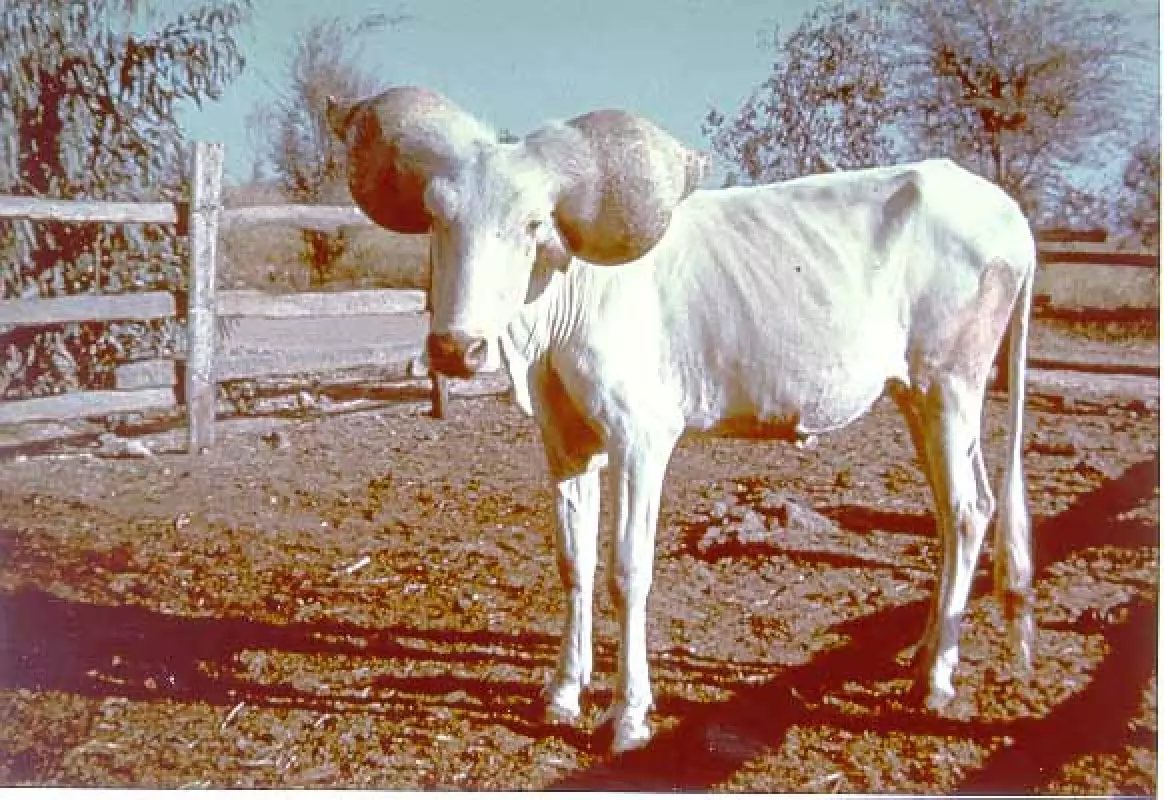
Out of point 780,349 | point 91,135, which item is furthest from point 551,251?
point 91,135

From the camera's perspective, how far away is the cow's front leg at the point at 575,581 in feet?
6.47

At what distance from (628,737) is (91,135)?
2.25 meters

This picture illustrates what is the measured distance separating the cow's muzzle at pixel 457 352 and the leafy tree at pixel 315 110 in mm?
627

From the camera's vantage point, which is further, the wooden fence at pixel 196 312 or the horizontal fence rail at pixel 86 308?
the wooden fence at pixel 196 312

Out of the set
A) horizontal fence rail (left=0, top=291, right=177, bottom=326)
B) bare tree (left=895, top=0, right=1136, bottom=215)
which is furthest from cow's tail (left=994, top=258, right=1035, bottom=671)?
horizontal fence rail (left=0, top=291, right=177, bottom=326)

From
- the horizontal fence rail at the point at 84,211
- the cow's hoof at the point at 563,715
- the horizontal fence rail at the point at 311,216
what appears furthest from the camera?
the horizontal fence rail at the point at 84,211

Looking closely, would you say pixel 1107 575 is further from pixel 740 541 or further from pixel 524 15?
pixel 524 15

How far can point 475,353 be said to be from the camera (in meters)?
1.56

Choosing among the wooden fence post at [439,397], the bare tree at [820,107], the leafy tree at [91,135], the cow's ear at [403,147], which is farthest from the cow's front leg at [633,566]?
the wooden fence post at [439,397]

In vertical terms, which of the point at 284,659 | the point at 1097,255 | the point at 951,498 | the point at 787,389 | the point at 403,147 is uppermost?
the point at 403,147

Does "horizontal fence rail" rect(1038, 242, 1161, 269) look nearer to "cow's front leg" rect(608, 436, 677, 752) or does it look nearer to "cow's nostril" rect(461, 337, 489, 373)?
"cow's front leg" rect(608, 436, 677, 752)

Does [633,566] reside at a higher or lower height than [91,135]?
lower

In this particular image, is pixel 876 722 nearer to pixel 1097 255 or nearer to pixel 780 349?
pixel 780 349

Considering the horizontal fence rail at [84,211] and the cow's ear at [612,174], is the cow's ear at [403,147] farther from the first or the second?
the horizontal fence rail at [84,211]
